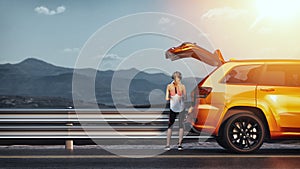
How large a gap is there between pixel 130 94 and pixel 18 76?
11.3 feet

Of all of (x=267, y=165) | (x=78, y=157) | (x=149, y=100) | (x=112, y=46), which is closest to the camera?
(x=267, y=165)

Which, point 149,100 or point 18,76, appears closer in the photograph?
point 149,100

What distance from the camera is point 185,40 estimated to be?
10.9m

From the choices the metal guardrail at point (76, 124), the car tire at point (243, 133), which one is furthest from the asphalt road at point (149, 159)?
the metal guardrail at point (76, 124)

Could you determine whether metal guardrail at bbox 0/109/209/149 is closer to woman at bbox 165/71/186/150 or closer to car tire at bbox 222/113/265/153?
woman at bbox 165/71/186/150

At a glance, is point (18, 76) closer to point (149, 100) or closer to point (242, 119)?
point (149, 100)

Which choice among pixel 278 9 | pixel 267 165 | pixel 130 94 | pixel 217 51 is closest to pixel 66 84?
pixel 130 94

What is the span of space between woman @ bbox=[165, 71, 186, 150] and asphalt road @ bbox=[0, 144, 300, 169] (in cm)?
34

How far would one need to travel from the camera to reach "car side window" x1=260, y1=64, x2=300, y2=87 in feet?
32.1

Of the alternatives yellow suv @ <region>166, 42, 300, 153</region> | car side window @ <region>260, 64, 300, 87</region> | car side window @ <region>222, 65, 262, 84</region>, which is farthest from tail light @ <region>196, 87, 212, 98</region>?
car side window @ <region>260, 64, 300, 87</region>

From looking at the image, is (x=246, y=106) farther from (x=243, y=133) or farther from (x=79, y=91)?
(x=79, y=91)

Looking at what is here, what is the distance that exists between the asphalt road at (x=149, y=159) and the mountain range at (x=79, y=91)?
1.23m

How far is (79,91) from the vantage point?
11.4 meters

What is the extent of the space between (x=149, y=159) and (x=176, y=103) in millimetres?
1700
